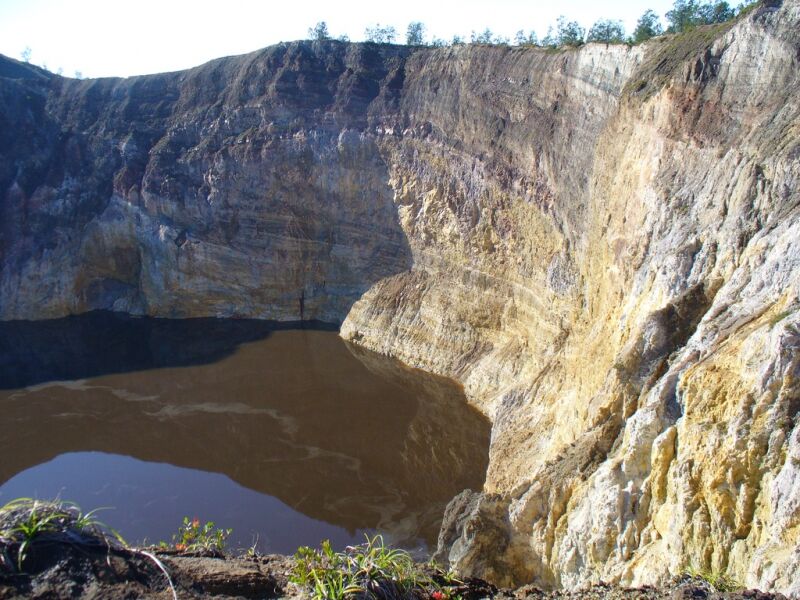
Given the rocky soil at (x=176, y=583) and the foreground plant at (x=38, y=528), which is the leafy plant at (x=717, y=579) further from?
the foreground plant at (x=38, y=528)

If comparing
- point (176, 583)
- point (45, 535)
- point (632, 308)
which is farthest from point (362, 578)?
point (632, 308)

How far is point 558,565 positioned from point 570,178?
1311 cm

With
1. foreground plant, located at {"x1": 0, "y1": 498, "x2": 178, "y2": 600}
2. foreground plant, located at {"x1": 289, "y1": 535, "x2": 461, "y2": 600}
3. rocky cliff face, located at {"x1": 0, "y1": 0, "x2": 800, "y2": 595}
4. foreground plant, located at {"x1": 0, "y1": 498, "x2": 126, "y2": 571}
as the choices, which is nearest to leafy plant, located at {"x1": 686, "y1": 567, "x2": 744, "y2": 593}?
rocky cliff face, located at {"x1": 0, "y1": 0, "x2": 800, "y2": 595}

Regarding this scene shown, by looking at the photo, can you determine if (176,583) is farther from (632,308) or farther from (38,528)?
(632,308)

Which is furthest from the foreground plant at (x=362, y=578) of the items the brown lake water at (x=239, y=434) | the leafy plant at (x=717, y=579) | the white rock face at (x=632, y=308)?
the brown lake water at (x=239, y=434)

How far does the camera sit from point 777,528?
6.73 metres

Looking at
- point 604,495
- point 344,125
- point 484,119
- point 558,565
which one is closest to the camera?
point 604,495

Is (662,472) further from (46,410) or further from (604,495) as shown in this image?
(46,410)

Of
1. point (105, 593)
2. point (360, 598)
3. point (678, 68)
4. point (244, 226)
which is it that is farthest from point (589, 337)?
point (244, 226)

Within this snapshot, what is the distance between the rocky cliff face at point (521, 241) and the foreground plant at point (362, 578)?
10.6ft

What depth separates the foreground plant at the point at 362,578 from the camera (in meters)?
5.10

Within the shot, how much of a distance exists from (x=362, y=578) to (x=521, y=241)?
18855 millimetres

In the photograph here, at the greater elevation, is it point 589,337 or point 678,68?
point 678,68

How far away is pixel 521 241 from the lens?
911 inches
